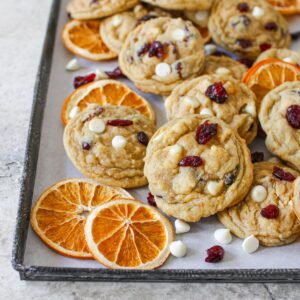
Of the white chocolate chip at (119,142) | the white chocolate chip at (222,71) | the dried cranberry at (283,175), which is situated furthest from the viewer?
the white chocolate chip at (222,71)

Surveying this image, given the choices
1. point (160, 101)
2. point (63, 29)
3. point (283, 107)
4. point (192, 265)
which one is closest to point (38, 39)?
point (63, 29)

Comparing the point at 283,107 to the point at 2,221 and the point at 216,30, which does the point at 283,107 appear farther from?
the point at 2,221

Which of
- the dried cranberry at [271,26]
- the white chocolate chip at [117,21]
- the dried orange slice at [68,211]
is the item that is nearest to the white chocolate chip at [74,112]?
the dried orange slice at [68,211]

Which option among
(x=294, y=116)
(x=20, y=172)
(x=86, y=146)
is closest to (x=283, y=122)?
(x=294, y=116)

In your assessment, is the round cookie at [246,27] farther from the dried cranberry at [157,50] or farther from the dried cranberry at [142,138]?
the dried cranberry at [142,138]

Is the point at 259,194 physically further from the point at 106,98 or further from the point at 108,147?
the point at 106,98

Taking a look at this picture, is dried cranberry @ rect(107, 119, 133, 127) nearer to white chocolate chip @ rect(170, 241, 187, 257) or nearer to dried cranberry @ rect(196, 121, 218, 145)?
Result: dried cranberry @ rect(196, 121, 218, 145)

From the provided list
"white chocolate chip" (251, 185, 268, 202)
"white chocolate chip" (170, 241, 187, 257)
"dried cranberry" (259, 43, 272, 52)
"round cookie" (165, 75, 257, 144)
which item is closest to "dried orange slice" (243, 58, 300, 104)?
"round cookie" (165, 75, 257, 144)
